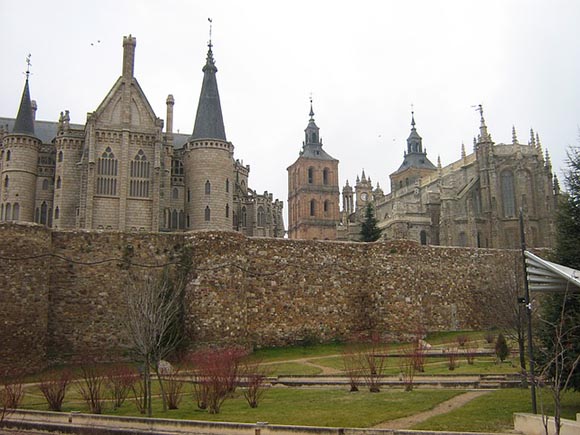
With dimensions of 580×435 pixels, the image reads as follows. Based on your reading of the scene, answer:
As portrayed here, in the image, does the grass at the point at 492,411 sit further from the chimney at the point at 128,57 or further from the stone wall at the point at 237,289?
the chimney at the point at 128,57

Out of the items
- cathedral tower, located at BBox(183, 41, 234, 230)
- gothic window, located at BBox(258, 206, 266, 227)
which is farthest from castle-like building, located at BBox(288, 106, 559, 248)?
cathedral tower, located at BBox(183, 41, 234, 230)

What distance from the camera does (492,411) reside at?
12750 mm

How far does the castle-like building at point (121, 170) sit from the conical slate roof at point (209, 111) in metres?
0.10

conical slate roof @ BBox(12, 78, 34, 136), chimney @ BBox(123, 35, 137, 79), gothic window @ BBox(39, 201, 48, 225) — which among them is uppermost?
chimney @ BBox(123, 35, 137, 79)

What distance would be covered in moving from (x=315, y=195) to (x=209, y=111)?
44.0 meters

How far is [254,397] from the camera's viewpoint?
14.4m

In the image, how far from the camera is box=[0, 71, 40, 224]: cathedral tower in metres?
58.1

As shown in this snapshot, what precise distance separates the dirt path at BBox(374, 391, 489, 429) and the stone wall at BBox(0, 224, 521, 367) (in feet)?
35.3

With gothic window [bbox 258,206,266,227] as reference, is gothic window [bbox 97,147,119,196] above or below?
above

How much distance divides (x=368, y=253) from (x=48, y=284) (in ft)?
43.5

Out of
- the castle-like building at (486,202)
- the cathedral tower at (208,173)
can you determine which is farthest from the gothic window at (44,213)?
the castle-like building at (486,202)

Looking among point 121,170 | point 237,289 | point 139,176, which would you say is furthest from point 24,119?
point 237,289

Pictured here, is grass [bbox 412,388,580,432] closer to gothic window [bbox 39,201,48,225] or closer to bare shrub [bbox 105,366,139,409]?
bare shrub [bbox 105,366,139,409]

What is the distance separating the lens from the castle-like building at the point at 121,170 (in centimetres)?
5803
